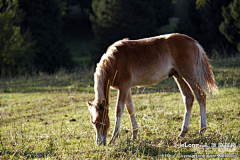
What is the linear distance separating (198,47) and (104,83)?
208 centimetres

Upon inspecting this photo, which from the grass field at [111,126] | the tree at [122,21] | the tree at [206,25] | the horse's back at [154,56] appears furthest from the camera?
the tree at [122,21]

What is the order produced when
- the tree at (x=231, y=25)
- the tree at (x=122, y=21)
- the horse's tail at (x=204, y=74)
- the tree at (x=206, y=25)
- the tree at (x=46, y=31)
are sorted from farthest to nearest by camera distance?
1. the tree at (x=122, y=21)
2. the tree at (x=46, y=31)
3. the tree at (x=206, y=25)
4. the tree at (x=231, y=25)
5. the horse's tail at (x=204, y=74)

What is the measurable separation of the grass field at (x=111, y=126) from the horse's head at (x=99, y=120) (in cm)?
20

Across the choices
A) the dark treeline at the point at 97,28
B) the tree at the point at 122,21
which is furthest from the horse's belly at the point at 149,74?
the tree at the point at 122,21

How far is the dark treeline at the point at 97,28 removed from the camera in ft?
70.4

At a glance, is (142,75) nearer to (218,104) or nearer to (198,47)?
(198,47)

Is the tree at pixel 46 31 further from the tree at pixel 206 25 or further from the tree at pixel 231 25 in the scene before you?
the tree at pixel 231 25

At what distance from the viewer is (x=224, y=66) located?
40.2 feet

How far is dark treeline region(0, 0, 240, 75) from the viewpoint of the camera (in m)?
21.5

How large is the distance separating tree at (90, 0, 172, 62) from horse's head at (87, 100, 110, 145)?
23.5 metres

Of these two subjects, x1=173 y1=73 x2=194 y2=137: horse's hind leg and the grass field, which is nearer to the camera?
the grass field

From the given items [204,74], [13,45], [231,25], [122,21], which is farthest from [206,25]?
[204,74]

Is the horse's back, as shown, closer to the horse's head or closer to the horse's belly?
the horse's belly

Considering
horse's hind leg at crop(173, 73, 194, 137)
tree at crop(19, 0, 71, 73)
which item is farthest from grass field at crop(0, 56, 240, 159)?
tree at crop(19, 0, 71, 73)
